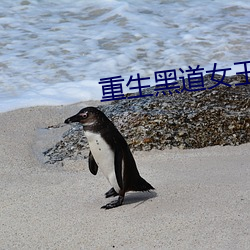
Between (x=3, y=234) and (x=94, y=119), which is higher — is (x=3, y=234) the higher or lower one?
the lower one

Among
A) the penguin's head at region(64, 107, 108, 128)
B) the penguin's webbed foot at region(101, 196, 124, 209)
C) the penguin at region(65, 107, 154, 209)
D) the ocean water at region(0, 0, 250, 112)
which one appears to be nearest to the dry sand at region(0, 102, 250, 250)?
Answer: the penguin's webbed foot at region(101, 196, 124, 209)

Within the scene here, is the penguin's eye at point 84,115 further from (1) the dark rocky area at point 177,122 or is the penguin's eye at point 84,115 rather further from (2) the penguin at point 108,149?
(1) the dark rocky area at point 177,122

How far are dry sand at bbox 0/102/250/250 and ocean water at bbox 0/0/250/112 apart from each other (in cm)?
217

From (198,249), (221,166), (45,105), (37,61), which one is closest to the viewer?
(198,249)

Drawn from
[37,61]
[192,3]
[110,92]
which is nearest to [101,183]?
[110,92]

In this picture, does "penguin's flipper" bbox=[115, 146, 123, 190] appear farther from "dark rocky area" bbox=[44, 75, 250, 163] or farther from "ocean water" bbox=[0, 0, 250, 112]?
"ocean water" bbox=[0, 0, 250, 112]

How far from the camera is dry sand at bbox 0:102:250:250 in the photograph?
3441mm

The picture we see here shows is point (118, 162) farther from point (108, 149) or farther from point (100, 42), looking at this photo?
point (100, 42)

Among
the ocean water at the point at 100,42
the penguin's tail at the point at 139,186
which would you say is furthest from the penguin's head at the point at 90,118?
the ocean water at the point at 100,42

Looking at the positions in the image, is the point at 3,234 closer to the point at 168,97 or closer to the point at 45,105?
the point at 168,97

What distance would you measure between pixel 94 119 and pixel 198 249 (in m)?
0.93

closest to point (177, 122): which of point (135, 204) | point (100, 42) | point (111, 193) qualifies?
point (111, 193)

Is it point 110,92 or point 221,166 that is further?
point 110,92

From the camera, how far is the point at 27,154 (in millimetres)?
5160
